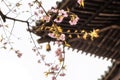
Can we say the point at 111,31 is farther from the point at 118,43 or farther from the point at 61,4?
the point at 61,4

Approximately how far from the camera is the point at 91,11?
9.30 m

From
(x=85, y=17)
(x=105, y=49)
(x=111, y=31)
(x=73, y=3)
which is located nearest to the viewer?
(x=73, y=3)

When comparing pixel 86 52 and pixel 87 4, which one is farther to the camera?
pixel 86 52

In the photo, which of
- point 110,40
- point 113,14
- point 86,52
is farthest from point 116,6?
point 86,52

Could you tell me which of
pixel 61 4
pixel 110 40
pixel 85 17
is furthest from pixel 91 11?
pixel 110 40

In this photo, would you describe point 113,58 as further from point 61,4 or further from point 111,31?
point 61,4

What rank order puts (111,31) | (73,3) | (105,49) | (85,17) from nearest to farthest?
(73,3)
(85,17)
(111,31)
(105,49)

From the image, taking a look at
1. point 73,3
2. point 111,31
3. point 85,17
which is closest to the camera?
point 73,3

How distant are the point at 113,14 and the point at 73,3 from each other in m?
1.37

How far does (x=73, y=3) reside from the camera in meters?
8.81

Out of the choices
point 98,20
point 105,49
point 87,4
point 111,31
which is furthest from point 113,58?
point 87,4

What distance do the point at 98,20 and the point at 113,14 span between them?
0.46 metres

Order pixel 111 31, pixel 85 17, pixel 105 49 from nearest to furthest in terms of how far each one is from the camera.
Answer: pixel 85 17 < pixel 111 31 < pixel 105 49

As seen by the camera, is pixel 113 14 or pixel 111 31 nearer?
pixel 113 14
